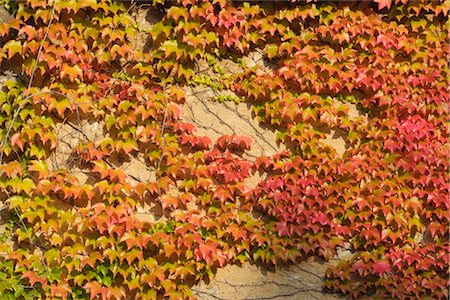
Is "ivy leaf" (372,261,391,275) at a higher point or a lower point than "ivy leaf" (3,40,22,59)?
lower

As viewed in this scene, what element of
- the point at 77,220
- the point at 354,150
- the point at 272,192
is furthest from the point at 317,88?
the point at 77,220

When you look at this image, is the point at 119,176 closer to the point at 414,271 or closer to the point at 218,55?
the point at 218,55

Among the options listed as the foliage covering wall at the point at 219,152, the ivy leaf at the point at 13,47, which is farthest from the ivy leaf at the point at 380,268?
the ivy leaf at the point at 13,47

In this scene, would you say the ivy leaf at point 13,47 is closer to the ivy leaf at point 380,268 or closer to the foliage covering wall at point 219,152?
the foliage covering wall at point 219,152

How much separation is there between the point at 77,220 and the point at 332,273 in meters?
1.75

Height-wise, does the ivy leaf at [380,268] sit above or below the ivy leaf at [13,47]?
below

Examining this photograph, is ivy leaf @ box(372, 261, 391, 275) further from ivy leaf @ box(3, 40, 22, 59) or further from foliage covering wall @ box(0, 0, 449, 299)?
ivy leaf @ box(3, 40, 22, 59)

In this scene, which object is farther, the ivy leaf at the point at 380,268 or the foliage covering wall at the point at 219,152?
the ivy leaf at the point at 380,268

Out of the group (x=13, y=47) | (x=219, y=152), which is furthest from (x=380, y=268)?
(x=13, y=47)

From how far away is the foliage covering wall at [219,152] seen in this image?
162 inches

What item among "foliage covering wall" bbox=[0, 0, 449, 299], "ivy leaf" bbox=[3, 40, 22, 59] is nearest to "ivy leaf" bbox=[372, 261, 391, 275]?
"foliage covering wall" bbox=[0, 0, 449, 299]

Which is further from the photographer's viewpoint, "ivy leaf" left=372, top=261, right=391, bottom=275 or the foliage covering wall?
"ivy leaf" left=372, top=261, right=391, bottom=275

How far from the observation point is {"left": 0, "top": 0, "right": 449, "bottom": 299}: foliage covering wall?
4113mm

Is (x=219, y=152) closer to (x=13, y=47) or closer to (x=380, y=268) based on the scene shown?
(x=380, y=268)
